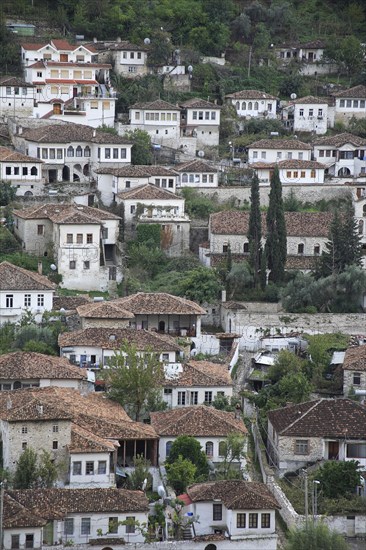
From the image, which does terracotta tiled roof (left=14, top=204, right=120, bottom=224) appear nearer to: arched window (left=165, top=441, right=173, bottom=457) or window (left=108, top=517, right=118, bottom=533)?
arched window (left=165, top=441, right=173, bottom=457)

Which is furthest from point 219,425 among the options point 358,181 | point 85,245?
point 358,181

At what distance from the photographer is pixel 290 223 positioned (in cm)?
7494

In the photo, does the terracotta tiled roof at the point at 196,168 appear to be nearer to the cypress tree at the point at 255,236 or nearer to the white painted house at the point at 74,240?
the white painted house at the point at 74,240

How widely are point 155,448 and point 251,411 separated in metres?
6.78

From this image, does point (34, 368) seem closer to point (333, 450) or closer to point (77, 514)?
point (77, 514)

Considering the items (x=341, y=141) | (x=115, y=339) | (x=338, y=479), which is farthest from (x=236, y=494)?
(x=341, y=141)

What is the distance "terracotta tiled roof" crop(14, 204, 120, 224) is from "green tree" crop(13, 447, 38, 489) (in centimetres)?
2026

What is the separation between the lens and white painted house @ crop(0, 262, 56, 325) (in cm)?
6462

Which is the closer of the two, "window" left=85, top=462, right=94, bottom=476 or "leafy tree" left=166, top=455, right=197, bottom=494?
"window" left=85, top=462, right=94, bottom=476

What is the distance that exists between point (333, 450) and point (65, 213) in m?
20.1

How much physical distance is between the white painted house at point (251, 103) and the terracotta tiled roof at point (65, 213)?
1962 centimetres

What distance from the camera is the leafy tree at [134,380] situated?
186 ft

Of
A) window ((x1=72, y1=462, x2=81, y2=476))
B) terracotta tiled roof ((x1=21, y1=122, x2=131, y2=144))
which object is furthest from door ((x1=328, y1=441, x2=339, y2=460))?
terracotta tiled roof ((x1=21, y1=122, x2=131, y2=144))

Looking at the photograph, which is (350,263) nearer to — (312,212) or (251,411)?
(312,212)
